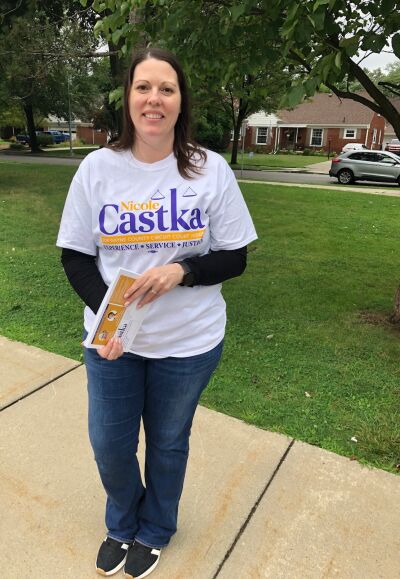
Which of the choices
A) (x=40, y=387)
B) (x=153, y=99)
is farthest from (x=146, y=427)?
(x=40, y=387)

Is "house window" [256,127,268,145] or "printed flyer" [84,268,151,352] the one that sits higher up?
"printed flyer" [84,268,151,352]

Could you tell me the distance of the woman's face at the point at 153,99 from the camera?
5.22ft

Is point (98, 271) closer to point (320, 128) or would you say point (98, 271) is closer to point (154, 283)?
point (154, 283)

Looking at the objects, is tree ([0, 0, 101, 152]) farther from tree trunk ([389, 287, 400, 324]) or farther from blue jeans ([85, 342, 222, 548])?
blue jeans ([85, 342, 222, 548])

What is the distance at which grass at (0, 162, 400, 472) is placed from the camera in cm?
302

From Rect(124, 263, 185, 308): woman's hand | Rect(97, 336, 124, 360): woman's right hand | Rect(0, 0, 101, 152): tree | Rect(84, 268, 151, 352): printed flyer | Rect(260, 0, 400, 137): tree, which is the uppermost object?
Rect(0, 0, 101, 152): tree

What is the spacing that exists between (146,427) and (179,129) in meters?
1.09

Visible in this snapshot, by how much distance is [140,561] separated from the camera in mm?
1975

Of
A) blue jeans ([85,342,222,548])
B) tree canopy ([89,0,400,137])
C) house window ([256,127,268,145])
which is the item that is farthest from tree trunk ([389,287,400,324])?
house window ([256,127,268,145])

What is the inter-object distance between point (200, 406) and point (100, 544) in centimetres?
114

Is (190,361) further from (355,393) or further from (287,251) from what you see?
(287,251)

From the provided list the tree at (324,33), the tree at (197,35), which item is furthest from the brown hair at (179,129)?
the tree at (197,35)

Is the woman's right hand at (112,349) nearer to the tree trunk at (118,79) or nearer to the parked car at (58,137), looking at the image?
the tree trunk at (118,79)

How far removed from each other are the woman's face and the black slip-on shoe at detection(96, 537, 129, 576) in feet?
5.08
